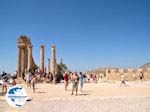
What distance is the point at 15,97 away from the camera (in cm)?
730

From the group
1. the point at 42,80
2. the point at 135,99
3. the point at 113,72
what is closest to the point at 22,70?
the point at 42,80

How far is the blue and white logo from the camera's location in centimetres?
725

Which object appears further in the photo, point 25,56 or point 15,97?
point 25,56

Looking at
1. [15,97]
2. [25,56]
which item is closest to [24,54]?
[25,56]

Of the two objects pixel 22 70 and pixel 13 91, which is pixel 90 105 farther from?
pixel 22 70

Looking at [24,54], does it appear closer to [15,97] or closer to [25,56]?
[25,56]

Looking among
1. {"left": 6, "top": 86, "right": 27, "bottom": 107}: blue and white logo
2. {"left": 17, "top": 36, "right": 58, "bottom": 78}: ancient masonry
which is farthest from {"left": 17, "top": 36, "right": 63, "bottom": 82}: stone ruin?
{"left": 6, "top": 86, "right": 27, "bottom": 107}: blue and white logo

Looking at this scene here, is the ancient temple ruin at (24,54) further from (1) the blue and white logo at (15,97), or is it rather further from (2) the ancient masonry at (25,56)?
(1) the blue and white logo at (15,97)

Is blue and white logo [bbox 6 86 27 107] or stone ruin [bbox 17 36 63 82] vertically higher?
stone ruin [bbox 17 36 63 82]

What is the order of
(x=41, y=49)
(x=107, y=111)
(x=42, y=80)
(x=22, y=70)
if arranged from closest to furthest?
(x=107, y=111) < (x=42, y=80) < (x=22, y=70) < (x=41, y=49)

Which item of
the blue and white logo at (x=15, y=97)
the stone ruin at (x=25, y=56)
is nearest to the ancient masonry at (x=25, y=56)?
the stone ruin at (x=25, y=56)

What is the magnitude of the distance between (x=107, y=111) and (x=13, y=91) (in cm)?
826

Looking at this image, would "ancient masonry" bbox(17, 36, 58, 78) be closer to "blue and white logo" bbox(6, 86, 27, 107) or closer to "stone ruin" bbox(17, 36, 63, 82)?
"stone ruin" bbox(17, 36, 63, 82)

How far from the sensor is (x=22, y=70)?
47.3 m
